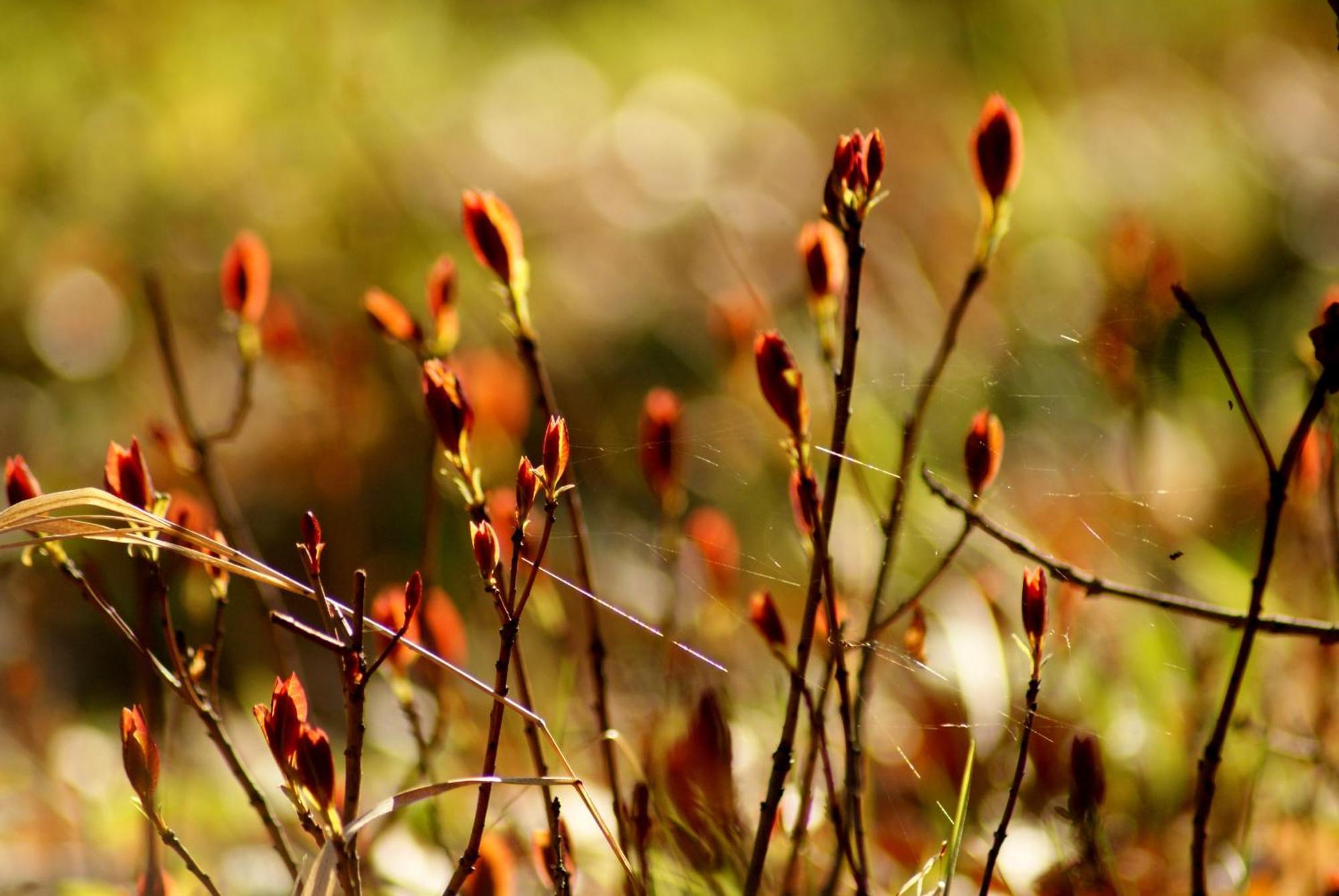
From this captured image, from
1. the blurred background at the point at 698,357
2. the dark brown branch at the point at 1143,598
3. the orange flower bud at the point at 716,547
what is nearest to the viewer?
the dark brown branch at the point at 1143,598

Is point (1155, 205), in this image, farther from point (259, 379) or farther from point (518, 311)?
point (518, 311)

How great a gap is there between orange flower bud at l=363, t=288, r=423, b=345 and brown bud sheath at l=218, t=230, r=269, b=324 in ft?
0.44

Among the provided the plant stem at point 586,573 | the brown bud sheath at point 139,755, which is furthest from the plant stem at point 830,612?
the brown bud sheath at point 139,755

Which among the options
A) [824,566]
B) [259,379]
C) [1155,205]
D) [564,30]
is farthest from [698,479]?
[564,30]

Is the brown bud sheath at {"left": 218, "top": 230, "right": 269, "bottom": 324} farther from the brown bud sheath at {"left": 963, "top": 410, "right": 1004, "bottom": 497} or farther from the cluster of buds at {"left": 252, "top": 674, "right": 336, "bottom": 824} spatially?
the brown bud sheath at {"left": 963, "top": 410, "right": 1004, "bottom": 497}

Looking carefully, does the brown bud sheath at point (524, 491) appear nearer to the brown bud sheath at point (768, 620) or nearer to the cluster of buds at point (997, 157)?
the brown bud sheath at point (768, 620)

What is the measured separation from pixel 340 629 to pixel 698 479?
7.78 feet

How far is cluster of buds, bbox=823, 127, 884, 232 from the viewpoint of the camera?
2.62ft

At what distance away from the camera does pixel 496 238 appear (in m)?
0.93

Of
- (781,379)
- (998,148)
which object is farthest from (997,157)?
(781,379)

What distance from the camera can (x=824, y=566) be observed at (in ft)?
2.64

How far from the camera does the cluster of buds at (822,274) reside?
968mm

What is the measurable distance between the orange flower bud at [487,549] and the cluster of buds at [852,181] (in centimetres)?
32

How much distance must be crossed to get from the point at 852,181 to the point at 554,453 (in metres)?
0.28
